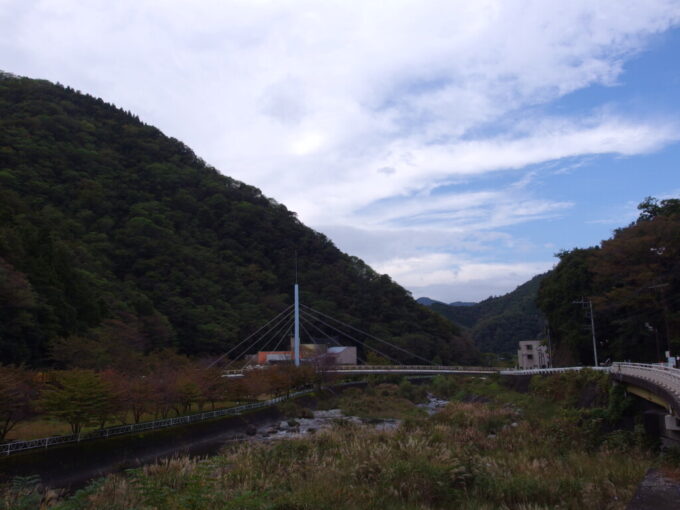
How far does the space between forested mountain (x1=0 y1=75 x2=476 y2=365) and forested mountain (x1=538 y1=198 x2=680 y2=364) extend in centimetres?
2906

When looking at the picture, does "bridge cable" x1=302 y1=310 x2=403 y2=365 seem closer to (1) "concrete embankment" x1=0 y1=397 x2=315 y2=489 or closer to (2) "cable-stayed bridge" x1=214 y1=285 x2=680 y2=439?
(2) "cable-stayed bridge" x1=214 y1=285 x2=680 y2=439

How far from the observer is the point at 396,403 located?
3938 cm

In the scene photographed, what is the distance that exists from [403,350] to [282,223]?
30398 millimetres

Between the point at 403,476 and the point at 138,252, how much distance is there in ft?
166

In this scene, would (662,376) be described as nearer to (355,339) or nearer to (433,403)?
(433,403)

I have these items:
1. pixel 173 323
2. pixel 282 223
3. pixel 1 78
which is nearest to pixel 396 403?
pixel 173 323

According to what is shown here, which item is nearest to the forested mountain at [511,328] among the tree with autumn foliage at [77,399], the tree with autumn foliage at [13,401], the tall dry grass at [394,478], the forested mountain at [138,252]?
the forested mountain at [138,252]

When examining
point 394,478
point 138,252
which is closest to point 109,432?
point 394,478

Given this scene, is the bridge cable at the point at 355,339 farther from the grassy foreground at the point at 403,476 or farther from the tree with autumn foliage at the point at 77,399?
the tree with autumn foliage at the point at 77,399

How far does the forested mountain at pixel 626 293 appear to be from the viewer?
27.1 metres

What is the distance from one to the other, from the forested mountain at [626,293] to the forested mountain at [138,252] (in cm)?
2906

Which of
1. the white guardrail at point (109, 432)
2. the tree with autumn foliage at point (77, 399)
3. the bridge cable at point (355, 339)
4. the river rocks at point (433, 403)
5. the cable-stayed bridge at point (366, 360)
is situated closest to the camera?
the white guardrail at point (109, 432)

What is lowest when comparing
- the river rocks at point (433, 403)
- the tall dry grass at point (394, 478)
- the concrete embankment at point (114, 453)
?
the river rocks at point (433, 403)

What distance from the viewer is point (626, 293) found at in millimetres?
28109
